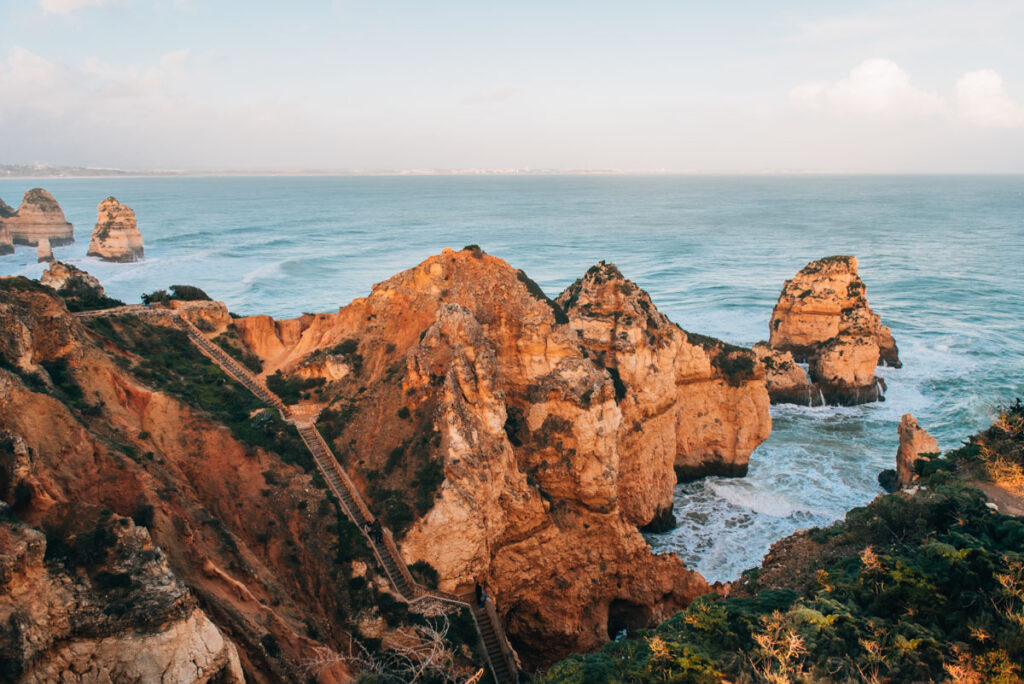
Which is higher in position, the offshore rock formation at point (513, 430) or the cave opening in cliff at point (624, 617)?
the offshore rock formation at point (513, 430)

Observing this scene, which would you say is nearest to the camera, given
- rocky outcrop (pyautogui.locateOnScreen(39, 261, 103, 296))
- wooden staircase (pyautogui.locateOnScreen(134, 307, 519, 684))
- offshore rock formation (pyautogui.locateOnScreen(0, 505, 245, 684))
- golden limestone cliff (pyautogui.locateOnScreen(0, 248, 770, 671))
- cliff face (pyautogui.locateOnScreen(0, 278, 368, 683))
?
offshore rock formation (pyautogui.locateOnScreen(0, 505, 245, 684))

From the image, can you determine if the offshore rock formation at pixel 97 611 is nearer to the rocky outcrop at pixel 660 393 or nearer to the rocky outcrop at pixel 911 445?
the rocky outcrop at pixel 660 393

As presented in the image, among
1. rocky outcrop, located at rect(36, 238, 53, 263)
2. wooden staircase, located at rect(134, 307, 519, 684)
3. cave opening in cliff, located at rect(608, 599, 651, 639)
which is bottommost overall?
cave opening in cliff, located at rect(608, 599, 651, 639)

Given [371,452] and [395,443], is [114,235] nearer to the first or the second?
[371,452]

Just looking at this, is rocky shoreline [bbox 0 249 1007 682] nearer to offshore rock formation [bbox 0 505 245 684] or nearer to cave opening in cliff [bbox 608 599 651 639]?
cave opening in cliff [bbox 608 599 651 639]

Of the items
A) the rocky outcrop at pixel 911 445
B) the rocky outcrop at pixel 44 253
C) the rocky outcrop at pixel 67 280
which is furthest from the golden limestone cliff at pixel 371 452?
the rocky outcrop at pixel 44 253

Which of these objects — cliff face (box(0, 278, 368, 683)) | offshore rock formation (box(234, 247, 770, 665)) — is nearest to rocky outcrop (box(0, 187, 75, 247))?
offshore rock formation (box(234, 247, 770, 665))

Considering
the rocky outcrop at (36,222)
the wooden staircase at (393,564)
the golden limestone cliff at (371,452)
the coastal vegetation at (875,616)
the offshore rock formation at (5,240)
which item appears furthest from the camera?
the rocky outcrop at (36,222)
